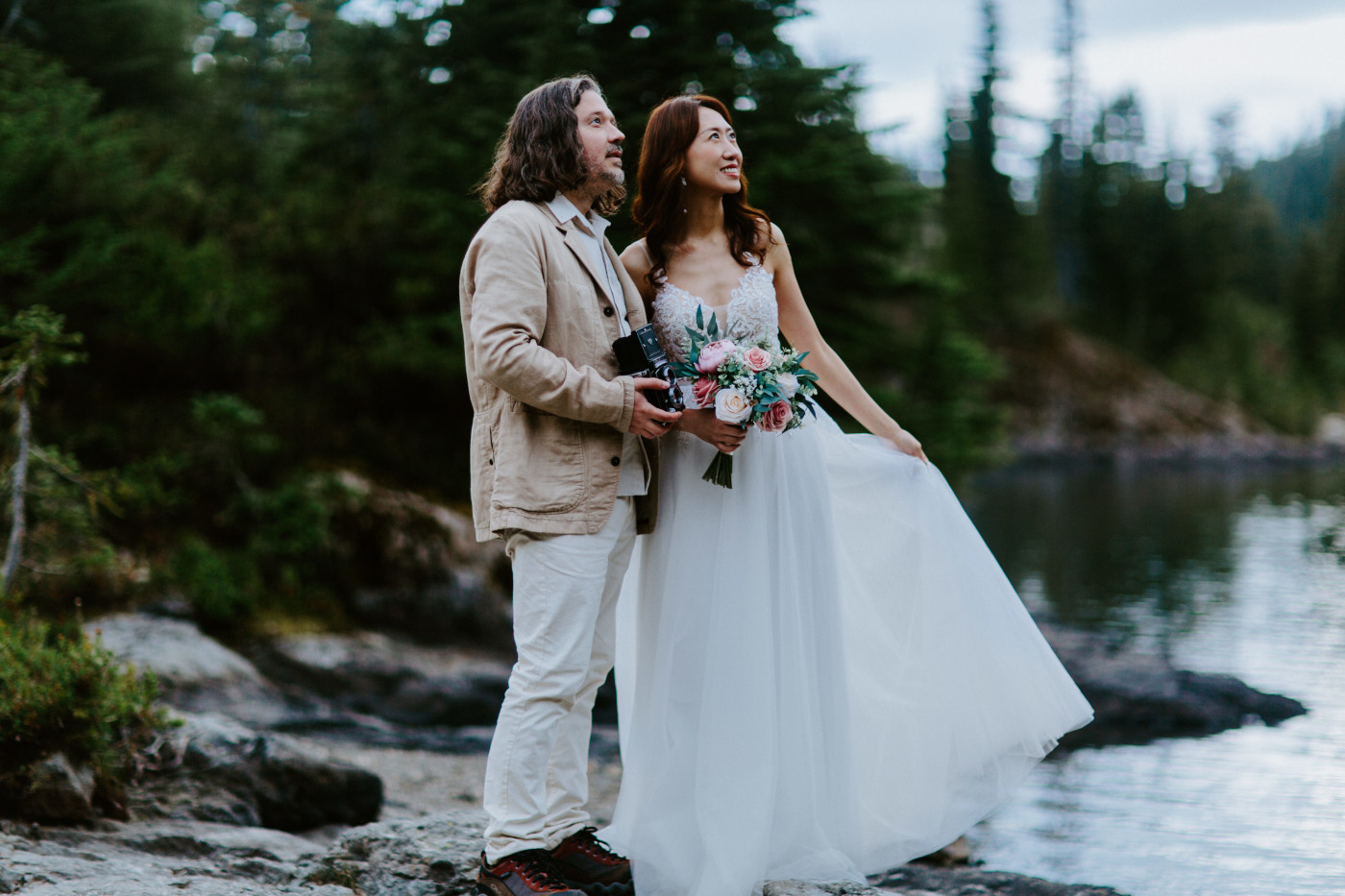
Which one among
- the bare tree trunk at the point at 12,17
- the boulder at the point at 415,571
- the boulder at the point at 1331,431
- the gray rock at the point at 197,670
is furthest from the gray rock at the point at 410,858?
the boulder at the point at 1331,431

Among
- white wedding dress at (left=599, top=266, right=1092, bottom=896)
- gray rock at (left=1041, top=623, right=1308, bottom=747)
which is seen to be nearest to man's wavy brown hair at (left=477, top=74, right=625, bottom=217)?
white wedding dress at (left=599, top=266, right=1092, bottom=896)

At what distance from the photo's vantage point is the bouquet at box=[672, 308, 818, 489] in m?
3.22

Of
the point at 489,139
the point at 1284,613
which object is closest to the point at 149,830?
the point at 489,139

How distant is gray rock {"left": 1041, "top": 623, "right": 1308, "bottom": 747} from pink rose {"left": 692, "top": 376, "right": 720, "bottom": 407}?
6363mm

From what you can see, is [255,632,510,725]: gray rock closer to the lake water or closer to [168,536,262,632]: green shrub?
[168,536,262,632]: green shrub

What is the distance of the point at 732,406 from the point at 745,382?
0.09 metres

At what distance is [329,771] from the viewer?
5.71 metres

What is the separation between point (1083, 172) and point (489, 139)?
45640 mm

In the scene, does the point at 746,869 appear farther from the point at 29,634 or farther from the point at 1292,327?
the point at 1292,327

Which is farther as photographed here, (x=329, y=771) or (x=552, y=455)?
(x=329, y=771)

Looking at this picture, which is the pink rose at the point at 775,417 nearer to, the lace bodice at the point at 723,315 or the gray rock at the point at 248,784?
the lace bodice at the point at 723,315

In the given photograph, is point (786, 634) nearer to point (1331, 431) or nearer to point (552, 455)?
point (552, 455)

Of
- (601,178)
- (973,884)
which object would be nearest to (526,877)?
(601,178)

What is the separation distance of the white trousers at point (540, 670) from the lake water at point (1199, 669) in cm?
345
